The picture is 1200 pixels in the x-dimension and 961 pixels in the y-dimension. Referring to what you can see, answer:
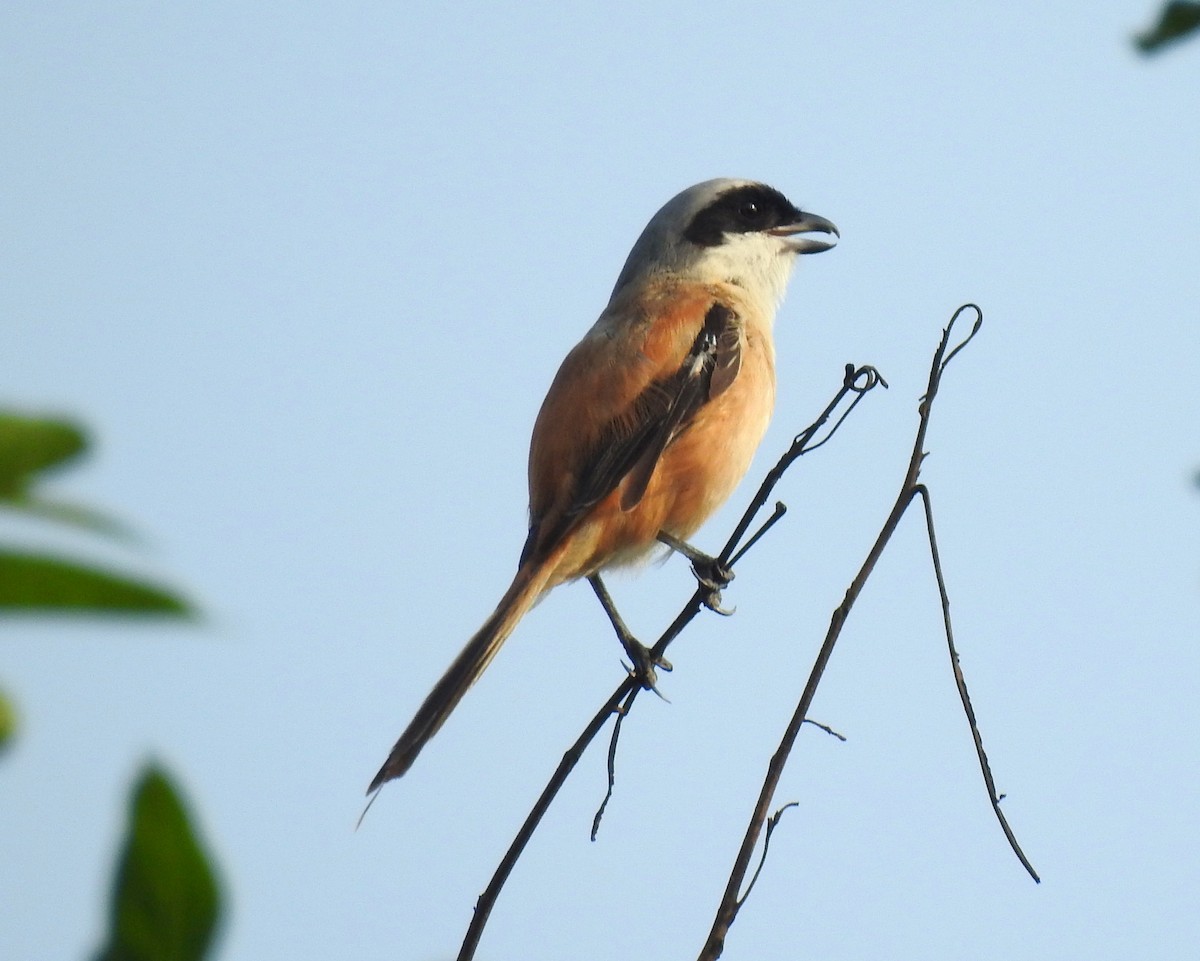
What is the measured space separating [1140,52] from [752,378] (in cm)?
387

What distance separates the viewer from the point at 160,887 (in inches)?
32.0

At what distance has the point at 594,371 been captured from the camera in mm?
5148

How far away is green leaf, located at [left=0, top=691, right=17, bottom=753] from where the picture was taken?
0.80m

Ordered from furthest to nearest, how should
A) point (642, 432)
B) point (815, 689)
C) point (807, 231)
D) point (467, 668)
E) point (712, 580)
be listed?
point (807, 231) < point (642, 432) < point (712, 580) < point (467, 668) < point (815, 689)

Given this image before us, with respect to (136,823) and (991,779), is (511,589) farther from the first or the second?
(136,823)

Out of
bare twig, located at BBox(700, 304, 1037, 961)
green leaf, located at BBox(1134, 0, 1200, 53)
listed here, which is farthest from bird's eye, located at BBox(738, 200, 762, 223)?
green leaf, located at BBox(1134, 0, 1200, 53)

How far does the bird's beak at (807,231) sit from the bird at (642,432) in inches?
18.3

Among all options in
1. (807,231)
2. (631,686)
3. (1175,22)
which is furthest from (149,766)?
(807,231)

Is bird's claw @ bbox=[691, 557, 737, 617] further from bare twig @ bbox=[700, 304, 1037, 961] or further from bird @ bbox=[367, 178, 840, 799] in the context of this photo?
bare twig @ bbox=[700, 304, 1037, 961]

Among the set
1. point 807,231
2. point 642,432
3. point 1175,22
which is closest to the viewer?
point 1175,22

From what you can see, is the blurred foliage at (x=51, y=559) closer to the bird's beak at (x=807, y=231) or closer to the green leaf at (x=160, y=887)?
the green leaf at (x=160, y=887)

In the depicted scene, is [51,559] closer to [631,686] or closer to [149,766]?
[149,766]

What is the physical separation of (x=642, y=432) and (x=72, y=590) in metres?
4.21

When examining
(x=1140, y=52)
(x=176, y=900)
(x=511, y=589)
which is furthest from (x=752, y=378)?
(x=176, y=900)
